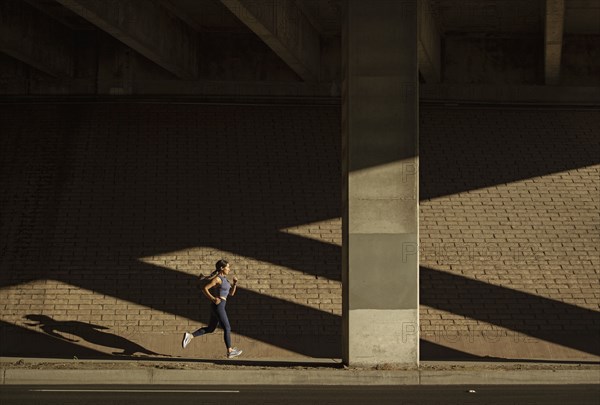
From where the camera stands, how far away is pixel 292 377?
40.0ft

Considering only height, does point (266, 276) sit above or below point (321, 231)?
below

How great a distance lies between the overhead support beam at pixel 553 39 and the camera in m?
20.6

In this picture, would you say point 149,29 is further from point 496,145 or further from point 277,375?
point 277,375

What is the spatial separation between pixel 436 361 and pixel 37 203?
979 cm

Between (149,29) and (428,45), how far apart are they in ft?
21.7

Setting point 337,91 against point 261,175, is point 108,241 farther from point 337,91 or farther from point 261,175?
point 337,91

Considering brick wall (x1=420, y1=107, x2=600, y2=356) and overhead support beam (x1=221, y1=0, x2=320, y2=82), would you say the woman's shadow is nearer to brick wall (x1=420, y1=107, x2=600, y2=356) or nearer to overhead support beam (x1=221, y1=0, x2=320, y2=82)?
brick wall (x1=420, y1=107, x2=600, y2=356)

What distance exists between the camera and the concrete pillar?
42.7 feet

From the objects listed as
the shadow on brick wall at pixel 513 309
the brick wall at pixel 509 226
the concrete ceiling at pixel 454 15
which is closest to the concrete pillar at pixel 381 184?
the brick wall at pixel 509 226

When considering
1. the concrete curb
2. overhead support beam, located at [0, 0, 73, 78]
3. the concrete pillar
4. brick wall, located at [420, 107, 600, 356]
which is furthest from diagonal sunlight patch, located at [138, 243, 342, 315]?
overhead support beam, located at [0, 0, 73, 78]

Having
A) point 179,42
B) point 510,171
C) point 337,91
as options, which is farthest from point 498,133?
point 179,42

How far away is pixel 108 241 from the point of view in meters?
18.7
